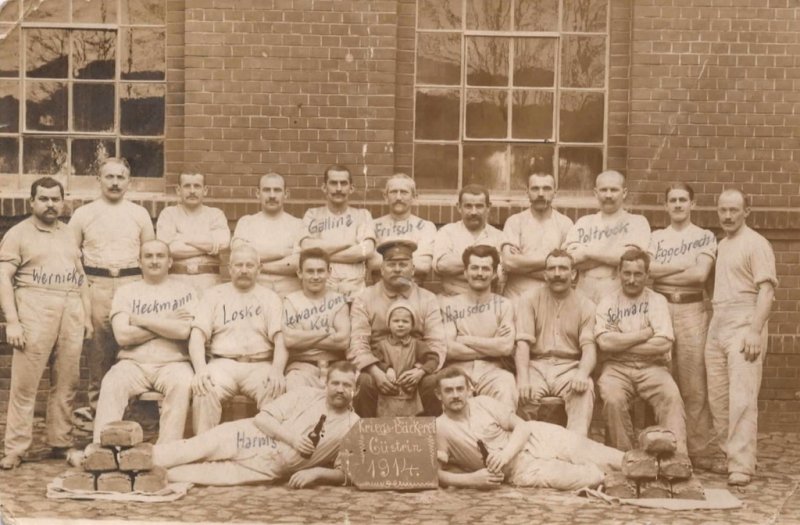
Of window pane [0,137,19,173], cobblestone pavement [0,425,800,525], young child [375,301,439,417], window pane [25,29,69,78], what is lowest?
cobblestone pavement [0,425,800,525]

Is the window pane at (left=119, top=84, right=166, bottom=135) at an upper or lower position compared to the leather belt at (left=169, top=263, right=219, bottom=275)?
upper

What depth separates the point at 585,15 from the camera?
26.5 feet

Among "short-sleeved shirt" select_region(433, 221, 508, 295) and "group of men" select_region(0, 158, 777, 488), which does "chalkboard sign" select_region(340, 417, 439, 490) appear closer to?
"group of men" select_region(0, 158, 777, 488)

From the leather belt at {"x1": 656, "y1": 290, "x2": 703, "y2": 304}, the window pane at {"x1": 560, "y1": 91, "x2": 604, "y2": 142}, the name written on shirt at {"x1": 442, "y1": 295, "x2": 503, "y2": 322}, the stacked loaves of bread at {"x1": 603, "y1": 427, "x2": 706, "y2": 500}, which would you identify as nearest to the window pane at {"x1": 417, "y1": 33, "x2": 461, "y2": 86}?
the window pane at {"x1": 560, "y1": 91, "x2": 604, "y2": 142}

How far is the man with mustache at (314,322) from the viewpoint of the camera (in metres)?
7.25

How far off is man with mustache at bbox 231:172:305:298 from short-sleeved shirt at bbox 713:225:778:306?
8.93 feet

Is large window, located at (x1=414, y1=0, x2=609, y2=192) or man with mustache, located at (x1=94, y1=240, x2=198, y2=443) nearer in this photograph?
man with mustache, located at (x1=94, y1=240, x2=198, y2=443)

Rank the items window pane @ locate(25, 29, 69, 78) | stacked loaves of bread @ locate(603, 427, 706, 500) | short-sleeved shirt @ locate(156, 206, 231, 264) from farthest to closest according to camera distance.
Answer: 1. window pane @ locate(25, 29, 69, 78)
2. short-sleeved shirt @ locate(156, 206, 231, 264)
3. stacked loaves of bread @ locate(603, 427, 706, 500)

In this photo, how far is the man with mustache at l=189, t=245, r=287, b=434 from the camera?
23.4ft

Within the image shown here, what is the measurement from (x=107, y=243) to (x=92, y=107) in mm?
1014

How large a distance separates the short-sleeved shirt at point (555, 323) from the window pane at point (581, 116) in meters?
1.36

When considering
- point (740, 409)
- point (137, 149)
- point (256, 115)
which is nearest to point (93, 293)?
point (137, 149)

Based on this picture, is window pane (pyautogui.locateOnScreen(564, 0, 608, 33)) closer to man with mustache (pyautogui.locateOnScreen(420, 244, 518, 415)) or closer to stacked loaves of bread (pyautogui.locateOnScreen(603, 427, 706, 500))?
man with mustache (pyautogui.locateOnScreen(420, 244, 518, 415))

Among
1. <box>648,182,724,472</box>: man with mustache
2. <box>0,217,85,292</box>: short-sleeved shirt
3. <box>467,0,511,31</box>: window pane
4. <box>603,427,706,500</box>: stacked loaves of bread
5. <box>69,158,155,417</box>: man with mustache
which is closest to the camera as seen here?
<box>603,427,706,500</box>: stacked loaves of bread
